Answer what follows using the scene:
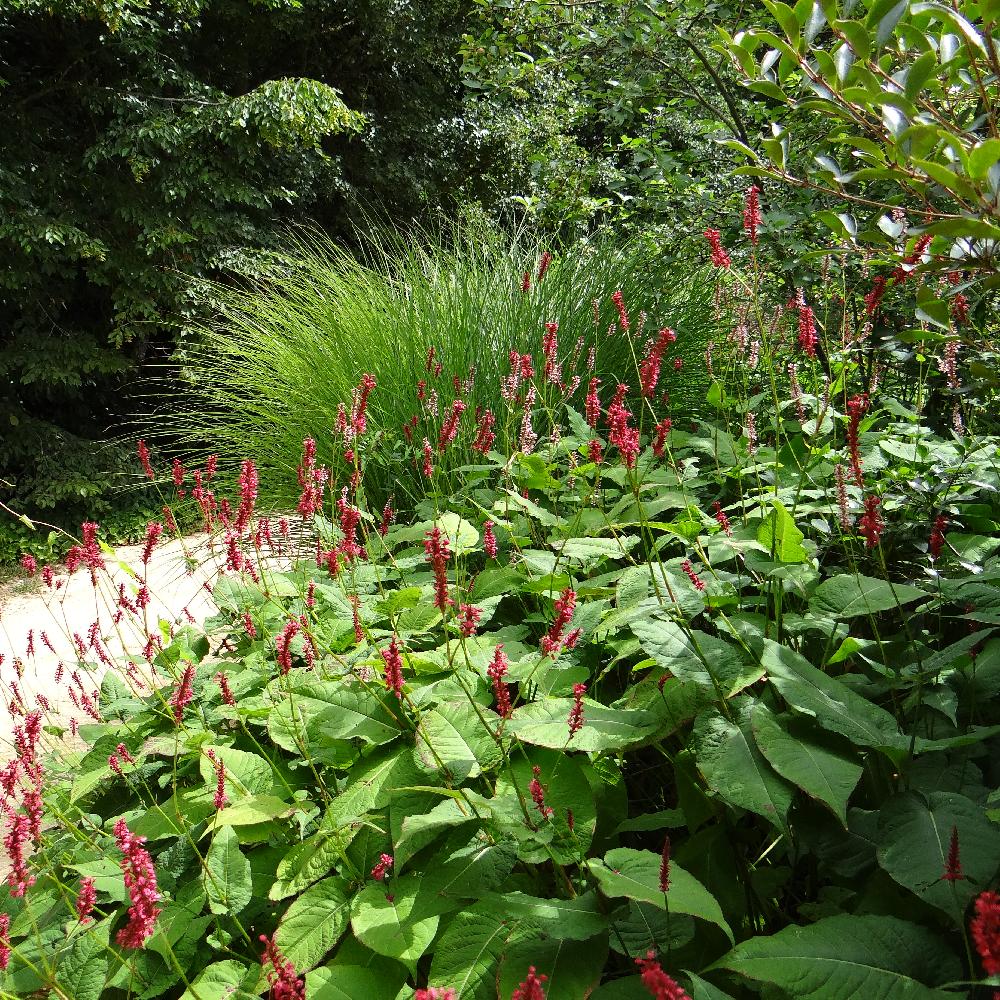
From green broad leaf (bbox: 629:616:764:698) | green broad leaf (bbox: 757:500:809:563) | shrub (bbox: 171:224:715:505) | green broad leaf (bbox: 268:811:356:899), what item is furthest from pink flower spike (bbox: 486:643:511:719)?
shrub (bbox: 171:224:715:505)

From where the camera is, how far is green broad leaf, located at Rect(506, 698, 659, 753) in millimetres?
1175

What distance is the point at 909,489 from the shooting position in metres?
1.86

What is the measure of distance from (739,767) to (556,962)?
1.14ft

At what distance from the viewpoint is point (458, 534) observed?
6.33ft

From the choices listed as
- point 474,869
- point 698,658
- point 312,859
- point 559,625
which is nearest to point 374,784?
point 312,859

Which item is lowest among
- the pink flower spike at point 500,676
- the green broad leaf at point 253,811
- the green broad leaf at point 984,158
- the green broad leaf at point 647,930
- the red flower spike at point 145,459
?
the green broad leaf at point 647,930

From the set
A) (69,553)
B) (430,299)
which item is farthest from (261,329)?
(69,553)

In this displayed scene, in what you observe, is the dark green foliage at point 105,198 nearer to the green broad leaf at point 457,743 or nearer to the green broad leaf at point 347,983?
the green broad leaf at point 457,743

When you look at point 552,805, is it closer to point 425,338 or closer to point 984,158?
point 984,158

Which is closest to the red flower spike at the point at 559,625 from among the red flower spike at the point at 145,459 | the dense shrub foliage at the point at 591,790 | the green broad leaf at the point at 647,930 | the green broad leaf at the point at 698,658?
the dense shrub foliage at the point at 591,790

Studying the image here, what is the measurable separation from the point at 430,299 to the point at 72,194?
596 cm

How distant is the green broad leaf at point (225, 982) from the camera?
3.85 feet

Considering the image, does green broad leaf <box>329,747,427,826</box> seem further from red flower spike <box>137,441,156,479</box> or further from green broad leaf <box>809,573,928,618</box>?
red flower spike <box>137,441,156,479</box>

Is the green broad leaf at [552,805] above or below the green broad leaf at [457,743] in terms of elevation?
below
